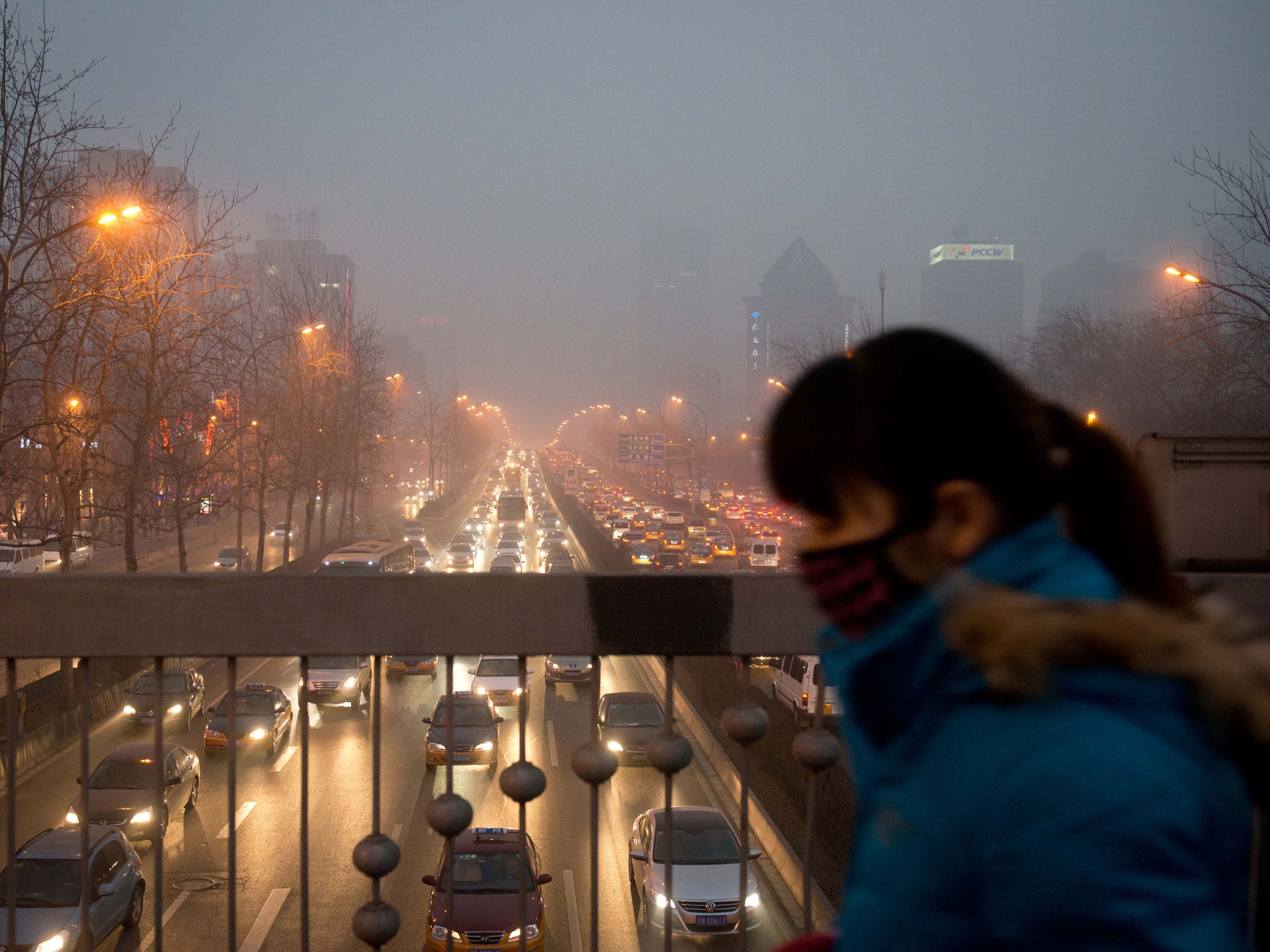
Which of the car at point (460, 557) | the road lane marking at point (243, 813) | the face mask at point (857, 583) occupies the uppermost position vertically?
the face mask at point (857, 583)

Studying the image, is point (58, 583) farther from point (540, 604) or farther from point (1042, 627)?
point (1042, 627)

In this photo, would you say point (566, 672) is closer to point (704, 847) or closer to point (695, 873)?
point (695, 873)

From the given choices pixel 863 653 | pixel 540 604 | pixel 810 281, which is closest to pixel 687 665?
pixel 540 604

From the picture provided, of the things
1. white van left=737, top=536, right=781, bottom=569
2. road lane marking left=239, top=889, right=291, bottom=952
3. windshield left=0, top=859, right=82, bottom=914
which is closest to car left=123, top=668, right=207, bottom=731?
windshield left=0, top=859, right=82, bottom=914

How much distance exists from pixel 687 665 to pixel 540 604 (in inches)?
101

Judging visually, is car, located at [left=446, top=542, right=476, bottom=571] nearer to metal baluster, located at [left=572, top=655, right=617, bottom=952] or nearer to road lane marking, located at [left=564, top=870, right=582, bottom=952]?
road lane marking, located at [left=564, top=870, right=582, bottom=952]

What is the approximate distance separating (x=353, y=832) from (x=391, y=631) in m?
8.01

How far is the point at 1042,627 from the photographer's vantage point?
0.96m

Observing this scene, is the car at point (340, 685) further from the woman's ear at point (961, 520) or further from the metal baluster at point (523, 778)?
the woman's ear at point (961, 520)

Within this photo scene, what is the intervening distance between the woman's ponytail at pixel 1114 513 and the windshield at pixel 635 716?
9.32 ft

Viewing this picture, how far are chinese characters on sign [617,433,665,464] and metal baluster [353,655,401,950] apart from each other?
62.5 meters

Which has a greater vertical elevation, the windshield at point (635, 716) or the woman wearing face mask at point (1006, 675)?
the woman wearing face mask at point (1006, 675)

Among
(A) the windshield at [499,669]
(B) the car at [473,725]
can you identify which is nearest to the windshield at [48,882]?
(B) the car at [473,725]

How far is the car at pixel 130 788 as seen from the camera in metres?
2.63
